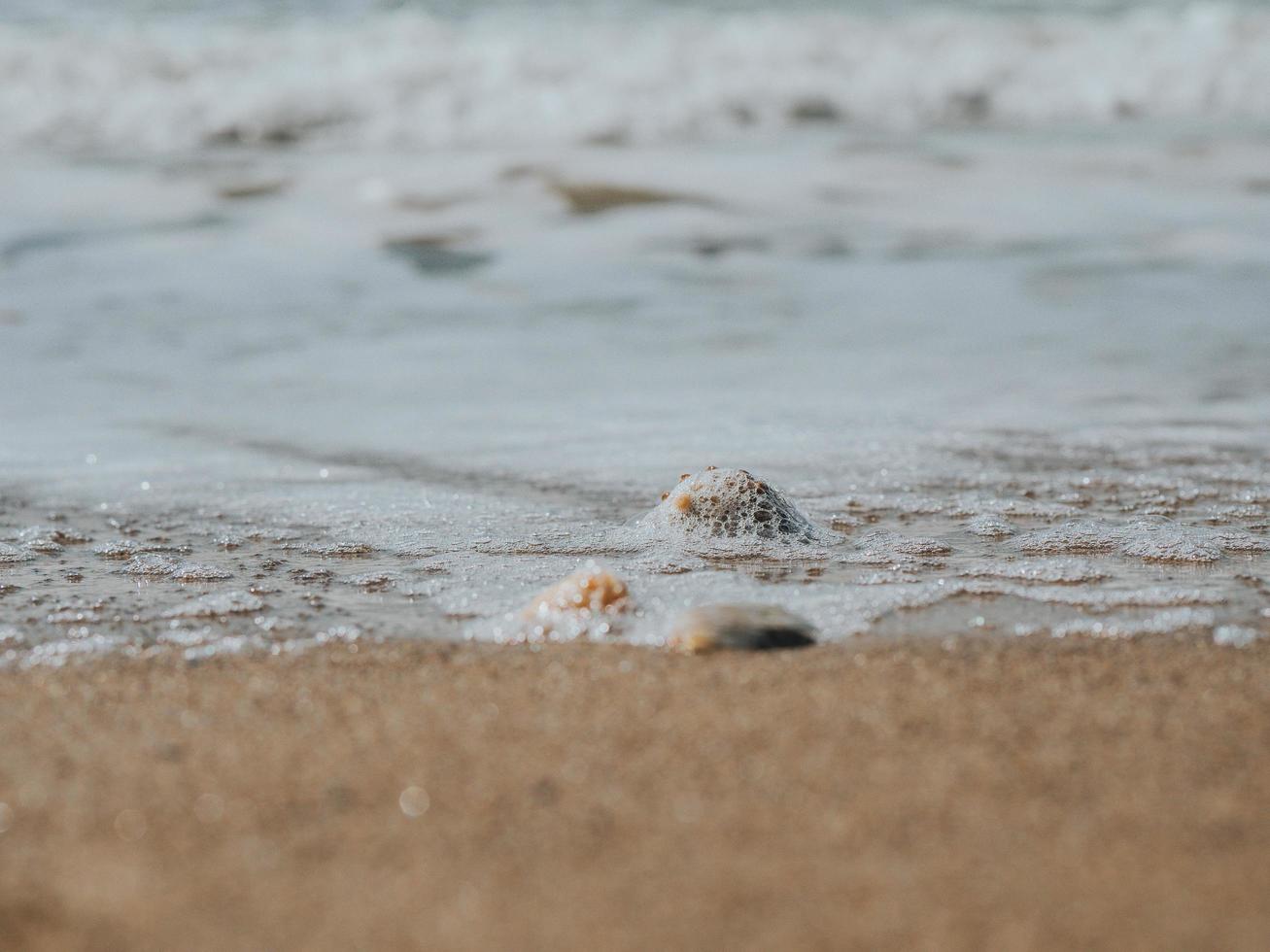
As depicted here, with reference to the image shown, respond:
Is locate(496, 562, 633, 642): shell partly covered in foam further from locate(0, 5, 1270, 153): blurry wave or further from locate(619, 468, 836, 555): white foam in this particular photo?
locate(0, 5, 1270, 153): blurry wave

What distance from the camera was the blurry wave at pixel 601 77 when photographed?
7633 millimetres

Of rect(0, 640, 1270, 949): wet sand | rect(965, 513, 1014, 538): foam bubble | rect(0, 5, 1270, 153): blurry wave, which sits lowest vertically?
rect(0, 640, 1270, 949): wet sand

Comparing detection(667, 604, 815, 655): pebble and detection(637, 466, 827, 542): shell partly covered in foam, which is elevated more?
detection(637, 466, 827, 542): shell partly covered in foam

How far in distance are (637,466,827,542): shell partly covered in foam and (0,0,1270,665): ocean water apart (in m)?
0.03

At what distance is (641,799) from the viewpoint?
134 cm

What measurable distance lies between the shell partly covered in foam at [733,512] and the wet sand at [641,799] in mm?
557

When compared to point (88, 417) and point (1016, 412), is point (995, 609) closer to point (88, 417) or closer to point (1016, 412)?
point (1016, 412)

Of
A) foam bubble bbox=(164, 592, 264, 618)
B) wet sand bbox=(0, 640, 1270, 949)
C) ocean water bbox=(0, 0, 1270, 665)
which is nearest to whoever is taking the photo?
wet sand bbox=(0, 640, 1270, 949)

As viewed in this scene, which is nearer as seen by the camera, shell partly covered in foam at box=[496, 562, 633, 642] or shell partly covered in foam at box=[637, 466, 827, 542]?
shell partly covered in foam at box=[496, 562, 633, 642]

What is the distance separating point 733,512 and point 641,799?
3.48 feet

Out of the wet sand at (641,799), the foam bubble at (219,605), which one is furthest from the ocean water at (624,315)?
the wet sand at (641,799)

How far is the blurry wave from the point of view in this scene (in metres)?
7.63

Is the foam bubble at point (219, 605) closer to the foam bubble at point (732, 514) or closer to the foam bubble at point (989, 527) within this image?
the foam bubble at point (732, 514)

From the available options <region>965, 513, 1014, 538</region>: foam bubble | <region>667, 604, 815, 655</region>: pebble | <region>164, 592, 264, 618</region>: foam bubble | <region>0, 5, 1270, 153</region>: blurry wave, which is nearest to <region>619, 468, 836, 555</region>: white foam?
<region>965, 513, 1014, 538</region>: foam bubble
